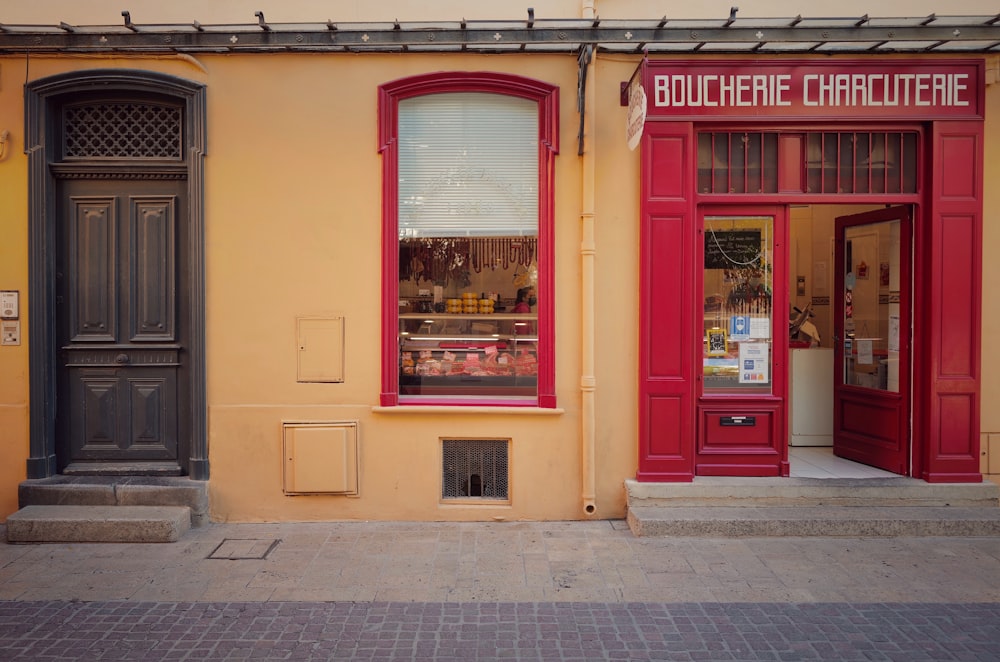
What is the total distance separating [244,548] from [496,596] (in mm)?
2325

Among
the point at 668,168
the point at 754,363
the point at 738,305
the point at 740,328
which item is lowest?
the point at 754,363

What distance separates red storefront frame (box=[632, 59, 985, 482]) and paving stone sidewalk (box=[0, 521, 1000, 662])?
1.05m

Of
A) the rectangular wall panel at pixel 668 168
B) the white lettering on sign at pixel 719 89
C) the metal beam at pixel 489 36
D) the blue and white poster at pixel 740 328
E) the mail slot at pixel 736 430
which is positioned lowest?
the mail slot at pixel 736 430

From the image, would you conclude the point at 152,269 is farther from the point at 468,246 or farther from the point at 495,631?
the point at 495,631

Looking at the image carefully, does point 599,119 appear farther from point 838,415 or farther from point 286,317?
point 838,415

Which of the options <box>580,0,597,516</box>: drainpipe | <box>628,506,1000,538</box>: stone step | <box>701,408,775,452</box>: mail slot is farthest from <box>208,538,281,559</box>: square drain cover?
<box>701,408,775,452</box>: mail slot

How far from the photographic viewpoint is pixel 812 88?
20.5ft

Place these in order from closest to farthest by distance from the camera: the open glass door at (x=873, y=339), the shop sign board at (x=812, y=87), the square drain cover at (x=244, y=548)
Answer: the square drain cover at (x=244, y=548) → the shop sign board at (x=812, y=87) → the open glass door at (x=873, y=339)

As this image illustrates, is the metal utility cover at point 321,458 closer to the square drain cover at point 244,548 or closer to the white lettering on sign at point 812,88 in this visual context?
the square drain cover at point 244,548

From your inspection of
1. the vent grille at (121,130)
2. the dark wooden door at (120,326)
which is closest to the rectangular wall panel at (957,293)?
the dark wooden door at (120,326)

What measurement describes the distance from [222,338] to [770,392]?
5.19m

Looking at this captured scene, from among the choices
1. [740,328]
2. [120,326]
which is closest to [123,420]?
[120,326]

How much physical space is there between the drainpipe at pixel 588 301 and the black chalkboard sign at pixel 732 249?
1.20 m

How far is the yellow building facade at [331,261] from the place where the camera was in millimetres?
6332
